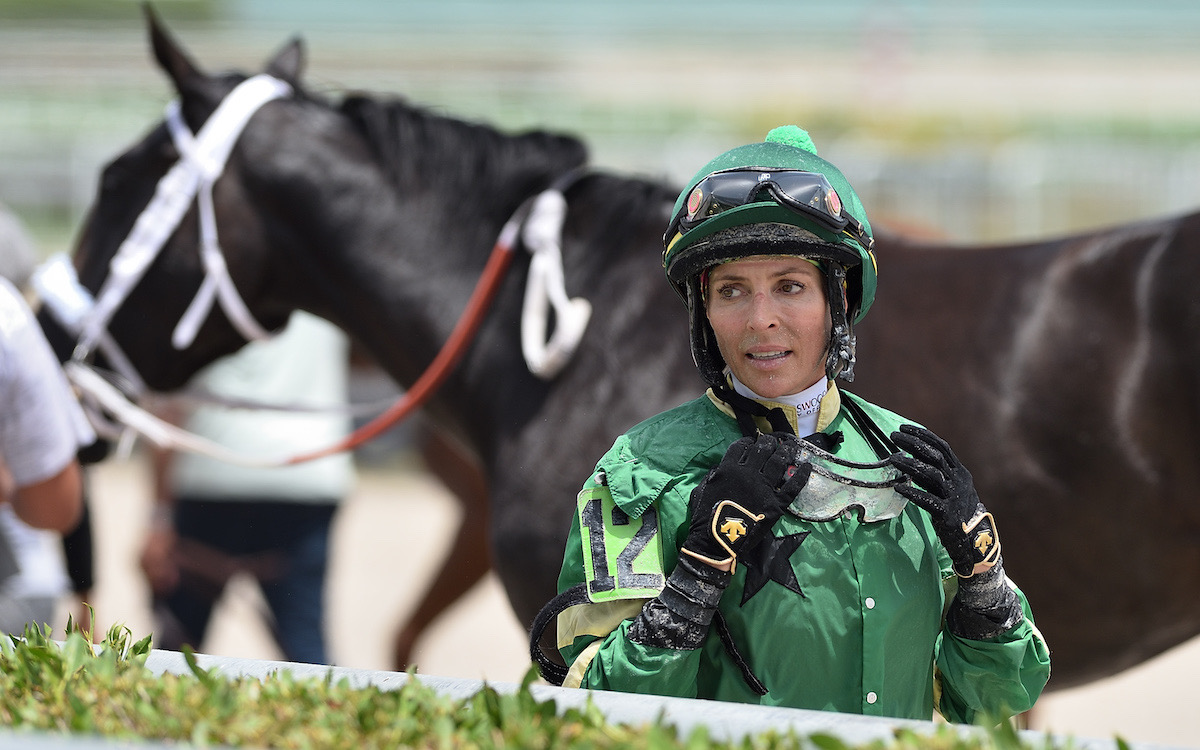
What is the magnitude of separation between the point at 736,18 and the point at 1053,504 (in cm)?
3353

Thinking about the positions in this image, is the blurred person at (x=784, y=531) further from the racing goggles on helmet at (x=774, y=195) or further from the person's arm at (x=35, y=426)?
the person's arm at (x=35, y=426)

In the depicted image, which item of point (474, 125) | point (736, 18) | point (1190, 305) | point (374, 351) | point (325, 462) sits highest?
point (736, 18)

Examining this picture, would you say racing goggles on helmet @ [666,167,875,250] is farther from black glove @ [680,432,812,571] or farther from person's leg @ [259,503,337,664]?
person's leg @ [259,503,337,664]

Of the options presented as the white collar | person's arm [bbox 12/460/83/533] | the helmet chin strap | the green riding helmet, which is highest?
the green riding helmet

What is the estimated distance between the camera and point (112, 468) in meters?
10.6

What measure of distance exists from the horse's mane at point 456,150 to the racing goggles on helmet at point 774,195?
66.4 inches

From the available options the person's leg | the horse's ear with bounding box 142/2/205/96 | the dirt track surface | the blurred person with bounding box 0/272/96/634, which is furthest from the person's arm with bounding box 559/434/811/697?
the person's leg

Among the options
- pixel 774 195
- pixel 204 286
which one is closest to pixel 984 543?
pixel 774 195

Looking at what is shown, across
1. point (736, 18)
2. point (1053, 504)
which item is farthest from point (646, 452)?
point (736, 18)

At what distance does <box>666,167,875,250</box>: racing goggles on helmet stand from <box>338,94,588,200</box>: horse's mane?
1.69m

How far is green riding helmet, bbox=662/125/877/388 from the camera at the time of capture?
176cm

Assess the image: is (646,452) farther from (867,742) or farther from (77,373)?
(77,373)

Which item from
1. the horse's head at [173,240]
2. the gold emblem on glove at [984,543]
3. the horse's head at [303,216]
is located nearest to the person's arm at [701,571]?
the gold emblem on glove at [984,543]

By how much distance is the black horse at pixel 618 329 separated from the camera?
9.40 ft
